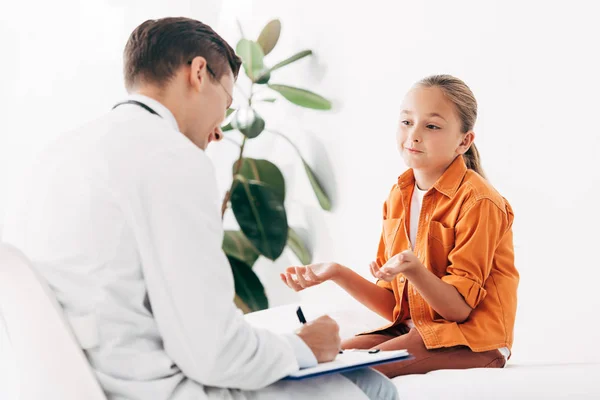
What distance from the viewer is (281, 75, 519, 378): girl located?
1711mm

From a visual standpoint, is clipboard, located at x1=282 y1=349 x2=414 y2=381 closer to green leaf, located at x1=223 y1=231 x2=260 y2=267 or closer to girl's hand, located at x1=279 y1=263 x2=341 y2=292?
girl's hand, located at x1=279 y1=263 x2=341 y2=292

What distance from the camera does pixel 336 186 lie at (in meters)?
3.31

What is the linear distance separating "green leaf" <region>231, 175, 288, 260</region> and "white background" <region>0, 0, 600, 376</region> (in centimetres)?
A: 32

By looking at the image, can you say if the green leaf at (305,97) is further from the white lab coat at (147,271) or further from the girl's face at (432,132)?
the white lab coat at (147,271)

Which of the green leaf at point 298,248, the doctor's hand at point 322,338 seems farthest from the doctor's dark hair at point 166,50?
the green leaf at point 298,248

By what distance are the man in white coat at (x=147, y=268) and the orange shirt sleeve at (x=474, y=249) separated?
63 cm

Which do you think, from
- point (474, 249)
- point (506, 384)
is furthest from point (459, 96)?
point (506, 384)

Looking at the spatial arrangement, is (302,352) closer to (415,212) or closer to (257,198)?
(415,212)

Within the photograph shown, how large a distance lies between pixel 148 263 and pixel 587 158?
5.42 feet

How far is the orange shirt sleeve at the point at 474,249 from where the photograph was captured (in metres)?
1.71

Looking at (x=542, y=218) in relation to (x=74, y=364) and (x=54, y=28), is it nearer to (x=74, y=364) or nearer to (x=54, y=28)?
(x=74, y=364)

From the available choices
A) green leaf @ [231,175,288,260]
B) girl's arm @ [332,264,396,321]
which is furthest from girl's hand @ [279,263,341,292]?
green leaf @ [231,175,288,260]

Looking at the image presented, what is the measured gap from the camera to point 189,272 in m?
1.05

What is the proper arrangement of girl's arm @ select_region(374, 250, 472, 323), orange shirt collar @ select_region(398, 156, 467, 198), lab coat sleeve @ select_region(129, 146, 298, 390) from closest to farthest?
lab coat sleeve @ select_region(129, 146, 298, 390) < girl's arm @ select_region(374, 250, 472, 323) < orange shirt collar @ select_region(398, 156, 467, 198)
